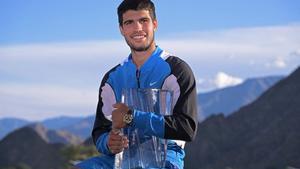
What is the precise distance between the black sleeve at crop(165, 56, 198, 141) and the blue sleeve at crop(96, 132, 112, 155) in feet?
1.60

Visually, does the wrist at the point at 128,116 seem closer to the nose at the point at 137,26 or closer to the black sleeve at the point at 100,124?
the black sleeve at the point at 100,124

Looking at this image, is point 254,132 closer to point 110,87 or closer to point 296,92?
point 296,92

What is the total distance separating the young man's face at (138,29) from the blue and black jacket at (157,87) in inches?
5.1

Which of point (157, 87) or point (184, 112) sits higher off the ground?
point (157, 87)

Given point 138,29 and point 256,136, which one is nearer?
point 138,29

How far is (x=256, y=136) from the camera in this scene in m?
94.1

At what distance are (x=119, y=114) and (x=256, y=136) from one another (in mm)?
90996

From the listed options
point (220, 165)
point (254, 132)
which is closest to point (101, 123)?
point (220, 165)

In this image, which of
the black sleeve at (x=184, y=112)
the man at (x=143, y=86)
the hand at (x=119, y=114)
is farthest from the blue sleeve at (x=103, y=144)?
the black sleeve at (x=184, y=112)

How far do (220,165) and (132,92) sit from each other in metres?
83.0

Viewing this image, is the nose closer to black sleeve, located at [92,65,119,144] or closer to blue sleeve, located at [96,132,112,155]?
black sleeve, located at [92,65,119,144]

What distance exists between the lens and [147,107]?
475cm

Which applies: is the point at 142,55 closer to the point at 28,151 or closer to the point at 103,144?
the point at 103,144

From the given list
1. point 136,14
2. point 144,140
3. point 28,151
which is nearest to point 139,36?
point 136,14
